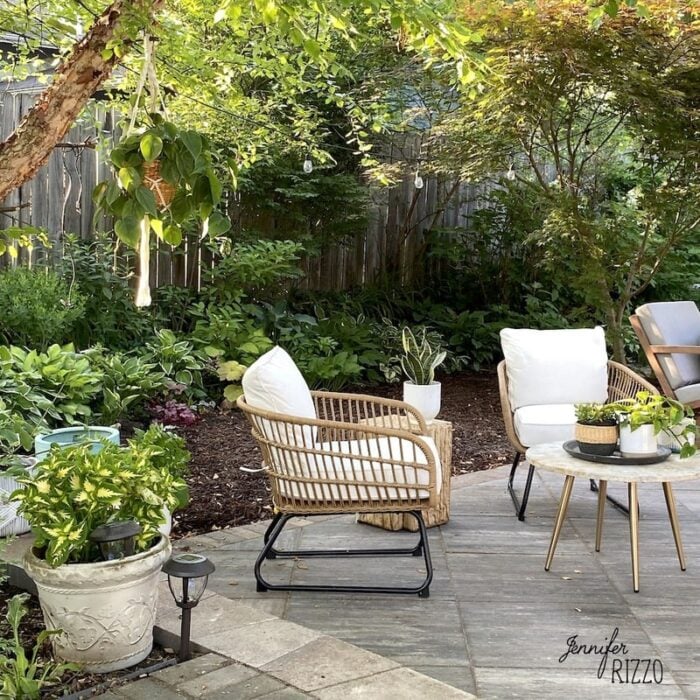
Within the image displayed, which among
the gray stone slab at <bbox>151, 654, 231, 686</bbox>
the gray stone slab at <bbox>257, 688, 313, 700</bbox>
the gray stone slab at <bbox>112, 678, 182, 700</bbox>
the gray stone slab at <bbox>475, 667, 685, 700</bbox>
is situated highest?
the gray stone slab at <bbox>257, 688, 313, 700</bbox>

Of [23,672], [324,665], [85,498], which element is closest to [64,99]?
[85,498]

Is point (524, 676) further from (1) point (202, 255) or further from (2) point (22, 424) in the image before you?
(1) point (202, 255)

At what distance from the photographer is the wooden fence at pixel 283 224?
5.99 metres

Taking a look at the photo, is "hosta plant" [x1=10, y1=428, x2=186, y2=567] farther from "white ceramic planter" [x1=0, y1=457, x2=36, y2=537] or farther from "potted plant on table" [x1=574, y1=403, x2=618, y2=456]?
"potted plant on table" [x1=574, y1=403, x2=618, y2=456]

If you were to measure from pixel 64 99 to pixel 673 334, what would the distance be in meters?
4.47

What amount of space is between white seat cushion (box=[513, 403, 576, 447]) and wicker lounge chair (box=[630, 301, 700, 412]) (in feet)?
4.64

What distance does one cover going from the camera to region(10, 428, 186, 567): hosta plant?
2.26m

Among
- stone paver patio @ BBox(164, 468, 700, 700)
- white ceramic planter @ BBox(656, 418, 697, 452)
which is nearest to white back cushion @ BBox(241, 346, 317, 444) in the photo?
stone paver patio @ BBox(164, 468, 700, 700)

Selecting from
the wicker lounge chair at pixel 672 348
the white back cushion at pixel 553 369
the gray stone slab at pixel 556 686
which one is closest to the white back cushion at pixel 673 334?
the wicker lounge chair at pixel 672 348

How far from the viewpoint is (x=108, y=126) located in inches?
248

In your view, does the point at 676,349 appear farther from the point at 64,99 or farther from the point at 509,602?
the point at 64,99

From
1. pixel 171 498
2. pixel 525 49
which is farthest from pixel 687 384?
pixel 171 498

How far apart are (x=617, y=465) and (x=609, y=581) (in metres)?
0.42

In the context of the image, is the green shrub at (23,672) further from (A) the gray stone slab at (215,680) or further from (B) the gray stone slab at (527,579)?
(B) the gray stone slab at (527,579)
